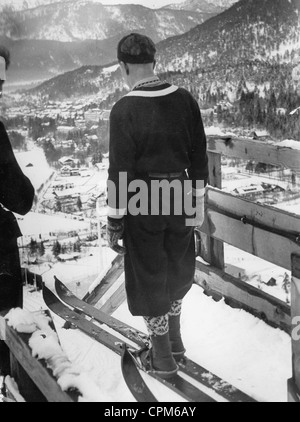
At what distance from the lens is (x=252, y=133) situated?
329 centimetres

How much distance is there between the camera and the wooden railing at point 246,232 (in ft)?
8.16

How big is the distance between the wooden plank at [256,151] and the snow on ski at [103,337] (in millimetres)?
1208

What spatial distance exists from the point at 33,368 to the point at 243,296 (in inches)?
67.0

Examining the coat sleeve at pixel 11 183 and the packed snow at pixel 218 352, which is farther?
the packed snow at pixel 218 352

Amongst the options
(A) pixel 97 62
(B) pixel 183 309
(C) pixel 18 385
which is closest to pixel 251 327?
(B) pixel 183 309

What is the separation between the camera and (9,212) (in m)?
2.45

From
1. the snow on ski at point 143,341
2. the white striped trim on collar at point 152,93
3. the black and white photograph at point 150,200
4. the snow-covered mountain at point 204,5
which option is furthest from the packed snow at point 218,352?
the snow-covered mountain at point 204,5

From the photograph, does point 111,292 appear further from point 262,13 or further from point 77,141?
point 262,13

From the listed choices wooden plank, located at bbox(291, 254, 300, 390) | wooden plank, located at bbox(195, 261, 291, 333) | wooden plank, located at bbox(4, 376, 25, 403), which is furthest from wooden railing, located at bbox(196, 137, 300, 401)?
wooden plank, located at bbox(4, 376, 25, 403)

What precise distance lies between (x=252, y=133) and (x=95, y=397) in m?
2.11

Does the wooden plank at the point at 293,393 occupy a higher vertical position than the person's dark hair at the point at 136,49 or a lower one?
lower

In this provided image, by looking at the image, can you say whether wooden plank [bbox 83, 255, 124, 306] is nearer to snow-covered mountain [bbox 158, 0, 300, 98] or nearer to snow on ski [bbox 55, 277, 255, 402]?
snow on ski [bbox 55, 277, 255, 402]

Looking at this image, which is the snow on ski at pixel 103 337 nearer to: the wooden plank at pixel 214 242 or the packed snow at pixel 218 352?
the packed snow at pixel 218 352

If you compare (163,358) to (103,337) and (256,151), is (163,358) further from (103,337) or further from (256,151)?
(256,151)
